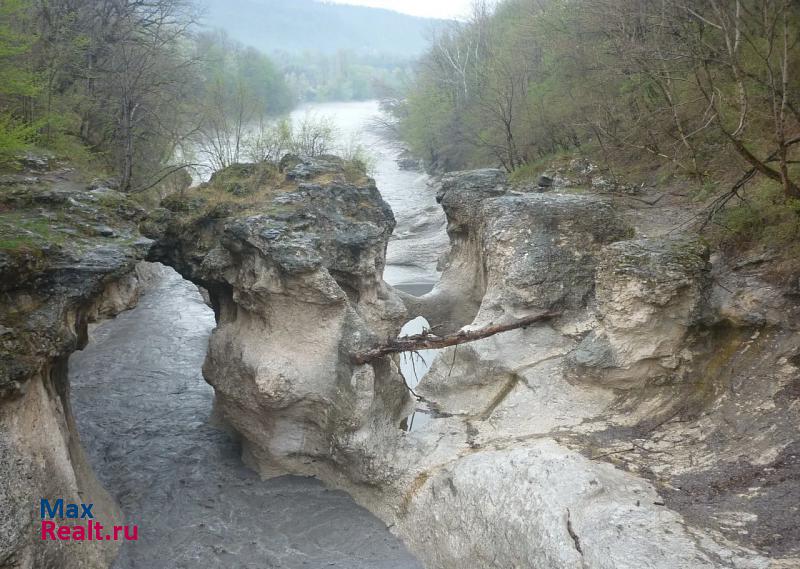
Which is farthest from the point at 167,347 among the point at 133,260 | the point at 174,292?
the point at 133,260

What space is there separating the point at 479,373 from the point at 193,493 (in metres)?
5.49

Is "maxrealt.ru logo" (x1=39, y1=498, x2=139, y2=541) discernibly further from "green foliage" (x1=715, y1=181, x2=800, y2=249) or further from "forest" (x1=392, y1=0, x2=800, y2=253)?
"green foliage" (x1=715, y1=181, x2=800, y2=249)

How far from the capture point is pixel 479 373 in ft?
39.7

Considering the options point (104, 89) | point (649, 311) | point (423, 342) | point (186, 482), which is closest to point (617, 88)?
point (649, 311)

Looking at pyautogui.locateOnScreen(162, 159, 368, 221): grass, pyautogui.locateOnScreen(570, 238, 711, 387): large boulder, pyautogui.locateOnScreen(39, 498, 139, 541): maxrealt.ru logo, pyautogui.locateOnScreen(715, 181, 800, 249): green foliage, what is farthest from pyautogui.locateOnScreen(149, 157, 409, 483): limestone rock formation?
pyautogui.locateOnScreen(715, 181, 800, 249): green foliage

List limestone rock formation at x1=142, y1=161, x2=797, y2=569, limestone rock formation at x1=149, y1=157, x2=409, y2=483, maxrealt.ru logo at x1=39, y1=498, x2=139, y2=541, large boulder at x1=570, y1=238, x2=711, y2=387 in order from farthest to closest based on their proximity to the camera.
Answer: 1. limestone rock formation at x1=149, y1=157, x2=409, y2=483
2. large boulder at x1=570, y1=238, x2=711, y2=387
3. limestone rock formation at x1=142, y1=161, x2=797, y2=569
4. maxrealt.ru logo at x1=39, y1=498, x2=139, y2=541

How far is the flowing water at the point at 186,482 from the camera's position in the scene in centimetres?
931

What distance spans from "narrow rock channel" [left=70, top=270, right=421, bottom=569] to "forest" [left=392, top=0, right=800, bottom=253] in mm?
7824

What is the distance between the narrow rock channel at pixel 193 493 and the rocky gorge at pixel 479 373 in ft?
1.48

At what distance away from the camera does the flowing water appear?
931cm

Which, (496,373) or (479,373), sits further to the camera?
(479,373)

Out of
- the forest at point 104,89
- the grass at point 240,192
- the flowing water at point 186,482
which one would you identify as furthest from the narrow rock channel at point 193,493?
the forest at point 104,89

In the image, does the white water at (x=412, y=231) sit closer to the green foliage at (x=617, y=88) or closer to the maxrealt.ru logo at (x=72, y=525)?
the green foliage at (x=617, y=88)

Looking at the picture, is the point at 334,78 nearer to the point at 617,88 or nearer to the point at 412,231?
the point at 412,231
